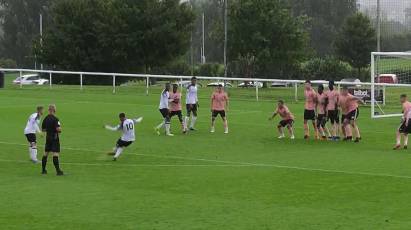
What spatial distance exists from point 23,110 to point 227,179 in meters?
21.7

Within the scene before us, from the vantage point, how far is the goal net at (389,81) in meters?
38.8

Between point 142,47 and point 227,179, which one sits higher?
point 142,47

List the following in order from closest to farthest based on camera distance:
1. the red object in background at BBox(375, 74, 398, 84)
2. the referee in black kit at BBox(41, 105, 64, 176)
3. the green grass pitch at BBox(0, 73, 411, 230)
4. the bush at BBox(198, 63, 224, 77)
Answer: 1. the green grass pitch at BBox(0, 73, 411, 230)
2. the referee in black kit at BBox(41, 105, 64, 176)
3. the red object in background at BBox(375, 74, 398, 84)
4. the bush at BBox(198, 63, 224, 77)

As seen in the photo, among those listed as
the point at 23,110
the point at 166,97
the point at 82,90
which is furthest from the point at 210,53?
the point at 166,97

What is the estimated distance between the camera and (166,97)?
30938mm

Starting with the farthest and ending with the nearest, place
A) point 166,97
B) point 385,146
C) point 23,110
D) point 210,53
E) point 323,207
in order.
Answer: point 210,53
point 23,110
point 166,97
point 385,146
point 323,207

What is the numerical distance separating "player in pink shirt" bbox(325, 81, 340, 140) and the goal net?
27.9 feet

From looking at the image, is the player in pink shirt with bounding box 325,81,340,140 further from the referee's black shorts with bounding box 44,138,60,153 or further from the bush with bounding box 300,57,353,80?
the bush with bounding box 300,57,353,80

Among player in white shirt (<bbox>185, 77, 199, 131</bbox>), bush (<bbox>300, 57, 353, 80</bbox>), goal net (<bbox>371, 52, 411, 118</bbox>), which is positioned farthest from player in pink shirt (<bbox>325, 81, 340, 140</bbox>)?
bush (<bbox>300, 57, 353, 80</bbox>)

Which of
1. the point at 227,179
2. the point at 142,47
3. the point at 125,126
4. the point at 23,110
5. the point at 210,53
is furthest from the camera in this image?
the point at 210,53

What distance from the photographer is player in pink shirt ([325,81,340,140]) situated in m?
28.7

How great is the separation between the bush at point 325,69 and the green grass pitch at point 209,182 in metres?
40.4

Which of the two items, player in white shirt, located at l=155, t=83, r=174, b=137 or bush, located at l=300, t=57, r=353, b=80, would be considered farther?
bush, located at l=300, t=57, r=353, b=80

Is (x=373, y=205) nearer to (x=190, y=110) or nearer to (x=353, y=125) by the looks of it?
(x=353, y=125)
